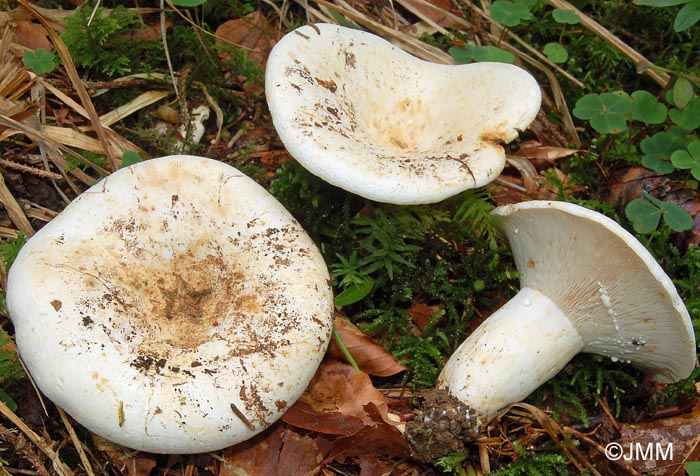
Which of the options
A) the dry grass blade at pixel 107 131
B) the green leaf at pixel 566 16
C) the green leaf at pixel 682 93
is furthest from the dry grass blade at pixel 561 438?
the dry grass blade at pixel 107 131

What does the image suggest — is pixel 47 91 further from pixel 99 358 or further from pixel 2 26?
pixel 99 358

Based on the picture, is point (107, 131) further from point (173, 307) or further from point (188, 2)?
point (173, 307)

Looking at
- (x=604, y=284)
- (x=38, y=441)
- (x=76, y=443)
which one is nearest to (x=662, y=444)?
(x=604, y=284)

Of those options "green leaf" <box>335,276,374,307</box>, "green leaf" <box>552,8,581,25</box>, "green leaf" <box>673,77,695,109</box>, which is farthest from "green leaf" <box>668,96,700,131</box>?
"green leaf" <box>335,276,374,307</box>

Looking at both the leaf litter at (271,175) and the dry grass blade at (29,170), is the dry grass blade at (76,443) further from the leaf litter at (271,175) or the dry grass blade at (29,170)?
the dry grass blade at (29,170)

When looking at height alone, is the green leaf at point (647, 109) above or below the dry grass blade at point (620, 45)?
below

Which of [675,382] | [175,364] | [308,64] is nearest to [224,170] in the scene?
[308,64]
